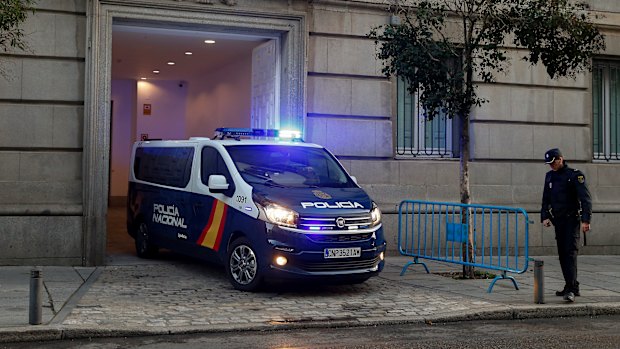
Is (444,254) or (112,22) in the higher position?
(112,22)

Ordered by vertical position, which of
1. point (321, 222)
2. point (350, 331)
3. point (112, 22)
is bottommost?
point (350, 331)

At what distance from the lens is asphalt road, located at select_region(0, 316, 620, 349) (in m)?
7.20

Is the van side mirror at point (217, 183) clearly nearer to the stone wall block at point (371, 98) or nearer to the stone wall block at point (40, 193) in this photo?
the stone wall block at point (40, 193)

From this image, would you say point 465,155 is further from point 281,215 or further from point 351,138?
point 281,215

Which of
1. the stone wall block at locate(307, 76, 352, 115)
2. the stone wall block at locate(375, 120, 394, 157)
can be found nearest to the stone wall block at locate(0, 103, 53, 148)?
the stone wall block at locate(307, 76, 352, 115)

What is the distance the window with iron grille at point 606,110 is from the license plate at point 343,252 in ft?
28.3

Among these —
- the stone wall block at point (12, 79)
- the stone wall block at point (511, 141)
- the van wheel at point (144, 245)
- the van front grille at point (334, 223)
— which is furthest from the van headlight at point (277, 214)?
the stone wall block at point (511, 141)

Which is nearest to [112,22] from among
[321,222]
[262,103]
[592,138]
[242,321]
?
[262,103]

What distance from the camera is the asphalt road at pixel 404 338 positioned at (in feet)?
23.6

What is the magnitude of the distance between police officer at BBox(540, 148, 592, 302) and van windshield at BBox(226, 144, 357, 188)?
9.03ft

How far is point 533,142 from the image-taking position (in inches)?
600

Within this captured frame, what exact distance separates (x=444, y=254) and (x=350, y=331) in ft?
16.5

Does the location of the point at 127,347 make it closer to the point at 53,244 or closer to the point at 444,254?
the point at 53,244

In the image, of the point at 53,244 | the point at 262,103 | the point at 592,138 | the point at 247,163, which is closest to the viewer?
the point at 247,163
